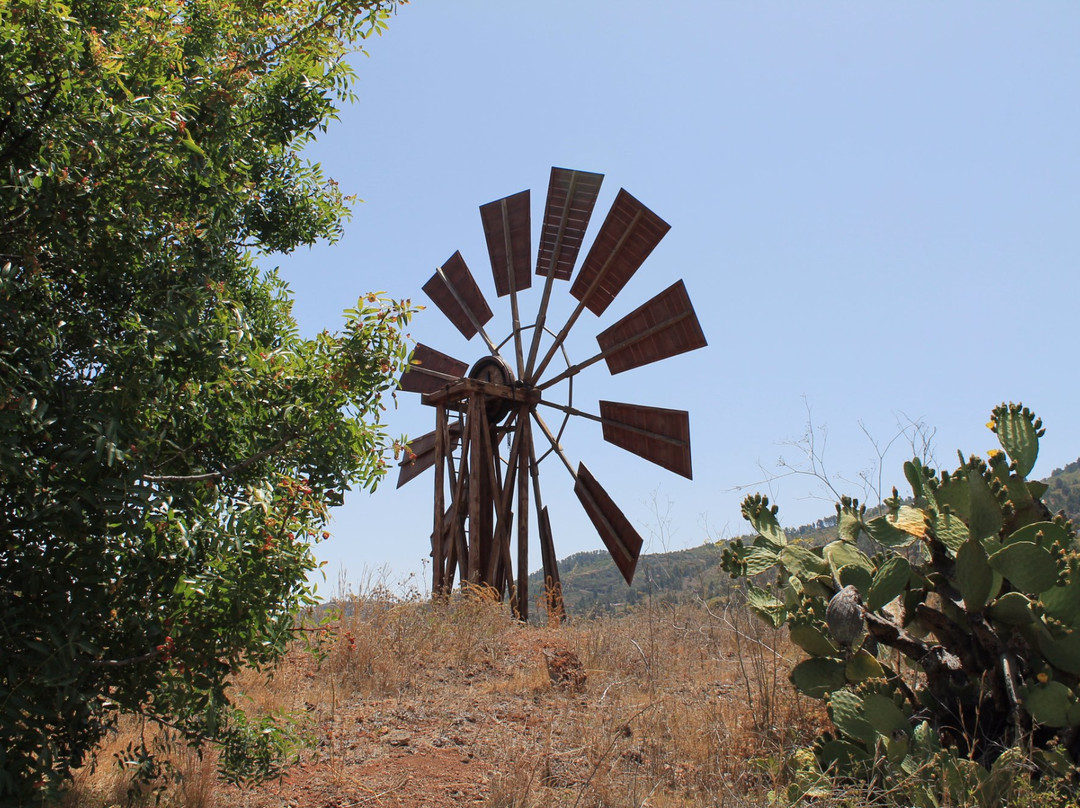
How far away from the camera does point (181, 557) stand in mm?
2498

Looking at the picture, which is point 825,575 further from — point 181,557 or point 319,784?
point 181,557

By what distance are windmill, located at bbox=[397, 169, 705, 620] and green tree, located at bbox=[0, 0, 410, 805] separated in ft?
23.5

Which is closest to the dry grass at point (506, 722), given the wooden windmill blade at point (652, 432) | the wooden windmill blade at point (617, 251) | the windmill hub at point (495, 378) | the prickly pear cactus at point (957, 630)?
the prickly pear cactus at point (957, 630)

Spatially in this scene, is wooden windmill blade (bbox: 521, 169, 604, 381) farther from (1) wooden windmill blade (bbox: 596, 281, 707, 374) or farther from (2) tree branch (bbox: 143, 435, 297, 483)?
(2) tree branch (bbox: 143, 435, 297, 483)

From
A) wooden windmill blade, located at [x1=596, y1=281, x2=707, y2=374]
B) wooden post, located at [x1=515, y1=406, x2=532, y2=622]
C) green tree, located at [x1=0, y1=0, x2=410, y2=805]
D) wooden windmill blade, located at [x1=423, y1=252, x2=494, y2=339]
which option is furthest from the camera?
wooden windmill blade, located at [x1=423, y1=252, x2=494, y2=339]

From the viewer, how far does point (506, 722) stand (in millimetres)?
4719

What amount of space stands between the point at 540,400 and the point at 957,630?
8.14 meters

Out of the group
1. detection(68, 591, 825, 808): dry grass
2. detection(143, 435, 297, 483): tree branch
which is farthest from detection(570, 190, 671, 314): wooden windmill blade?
→ detection(143, 435, 297, 483): tree branch

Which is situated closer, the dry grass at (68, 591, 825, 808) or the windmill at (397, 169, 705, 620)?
the dry grass at (68, 591, 825, 808)

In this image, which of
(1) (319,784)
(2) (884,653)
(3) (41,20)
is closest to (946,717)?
(2) (884,653)

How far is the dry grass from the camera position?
11.8 feet

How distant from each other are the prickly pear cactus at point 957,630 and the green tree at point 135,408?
7.58 ft

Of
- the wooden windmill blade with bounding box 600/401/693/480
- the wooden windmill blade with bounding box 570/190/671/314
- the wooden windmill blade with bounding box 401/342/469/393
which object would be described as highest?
the wooden windmill blade with bounding box 570/190/671/314

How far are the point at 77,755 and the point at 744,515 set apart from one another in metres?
3.31
